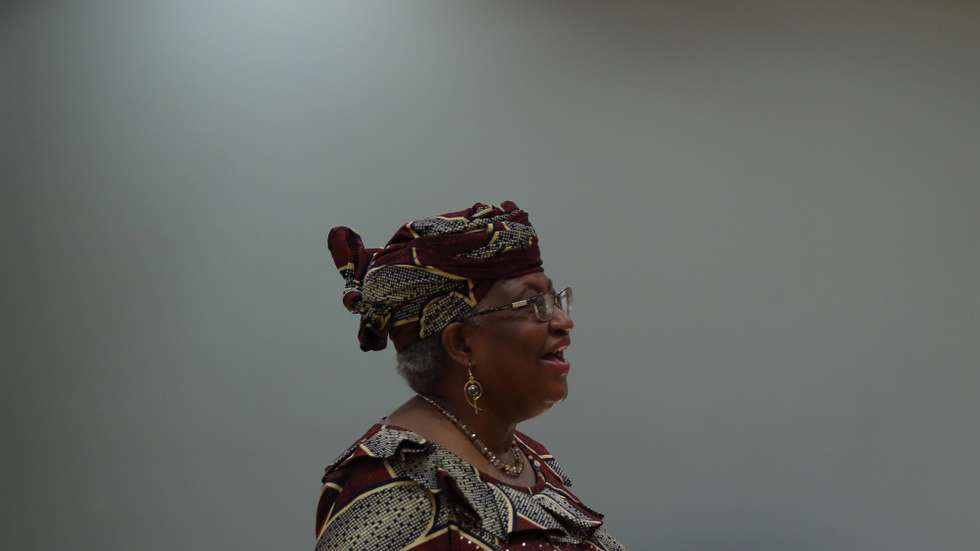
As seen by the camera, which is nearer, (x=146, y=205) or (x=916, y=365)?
(x=146, y=205)

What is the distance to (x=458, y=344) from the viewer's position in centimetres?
189

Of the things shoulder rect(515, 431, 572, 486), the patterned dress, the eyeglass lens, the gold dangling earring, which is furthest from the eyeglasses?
shoulder rect(515, 431, 572, 486)

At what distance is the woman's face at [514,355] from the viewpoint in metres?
1.88

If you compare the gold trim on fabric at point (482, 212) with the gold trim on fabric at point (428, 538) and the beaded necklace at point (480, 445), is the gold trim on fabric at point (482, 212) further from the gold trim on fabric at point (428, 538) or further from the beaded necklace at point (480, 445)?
the gold trim on fabric at point (428, 538)

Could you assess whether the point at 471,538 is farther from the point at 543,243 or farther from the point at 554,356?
the point at 543,243

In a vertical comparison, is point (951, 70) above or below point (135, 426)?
above

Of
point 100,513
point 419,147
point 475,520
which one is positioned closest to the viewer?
point 475,520

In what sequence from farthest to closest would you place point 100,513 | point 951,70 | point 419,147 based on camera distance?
point 951,70
point 419,147
point 100,513

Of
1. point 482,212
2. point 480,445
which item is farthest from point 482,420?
point 482,212

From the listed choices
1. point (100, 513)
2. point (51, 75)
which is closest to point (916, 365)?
point (100, 513)

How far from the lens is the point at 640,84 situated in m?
3.15

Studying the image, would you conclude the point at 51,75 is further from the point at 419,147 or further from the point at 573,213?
the point at 573,213

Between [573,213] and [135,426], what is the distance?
4.79ft

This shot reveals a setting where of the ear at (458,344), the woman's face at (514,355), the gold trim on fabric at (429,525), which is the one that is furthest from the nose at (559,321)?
the gold trim on fabric at (429,525)
